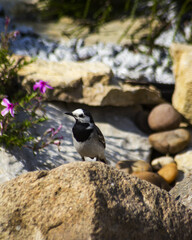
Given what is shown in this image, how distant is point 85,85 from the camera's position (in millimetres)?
6160

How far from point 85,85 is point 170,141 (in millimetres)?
1515

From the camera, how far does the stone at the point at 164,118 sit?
20.2 ft

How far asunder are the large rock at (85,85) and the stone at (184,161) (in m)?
1.15

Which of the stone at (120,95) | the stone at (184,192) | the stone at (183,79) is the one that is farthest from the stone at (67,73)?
the stone at (184,192)

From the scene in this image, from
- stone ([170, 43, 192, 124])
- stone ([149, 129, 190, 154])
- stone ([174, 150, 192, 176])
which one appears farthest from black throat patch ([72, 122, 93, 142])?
stone ([170, 43, 192, 124])

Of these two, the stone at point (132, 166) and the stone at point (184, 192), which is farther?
the stone at point (132, 166)

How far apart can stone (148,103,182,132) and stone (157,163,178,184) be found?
821 mm

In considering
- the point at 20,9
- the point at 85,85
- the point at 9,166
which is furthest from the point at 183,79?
the point at 20,9

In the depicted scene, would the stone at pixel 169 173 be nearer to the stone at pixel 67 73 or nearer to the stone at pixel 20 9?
the stone at pixel 67 73

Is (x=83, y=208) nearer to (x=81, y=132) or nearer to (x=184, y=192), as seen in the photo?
(x=184, y=192)

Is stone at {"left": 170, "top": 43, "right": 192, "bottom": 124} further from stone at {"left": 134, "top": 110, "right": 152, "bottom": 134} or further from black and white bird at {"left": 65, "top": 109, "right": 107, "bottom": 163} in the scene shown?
black and white bird at {"left": 65, "top": 109, "right": 107, "bottom": 163}

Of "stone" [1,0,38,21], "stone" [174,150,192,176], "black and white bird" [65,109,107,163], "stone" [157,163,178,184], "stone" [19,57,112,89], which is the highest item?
"stone" [1,0,38,21]

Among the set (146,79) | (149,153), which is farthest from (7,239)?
(146,79)

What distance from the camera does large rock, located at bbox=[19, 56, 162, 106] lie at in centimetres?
600
